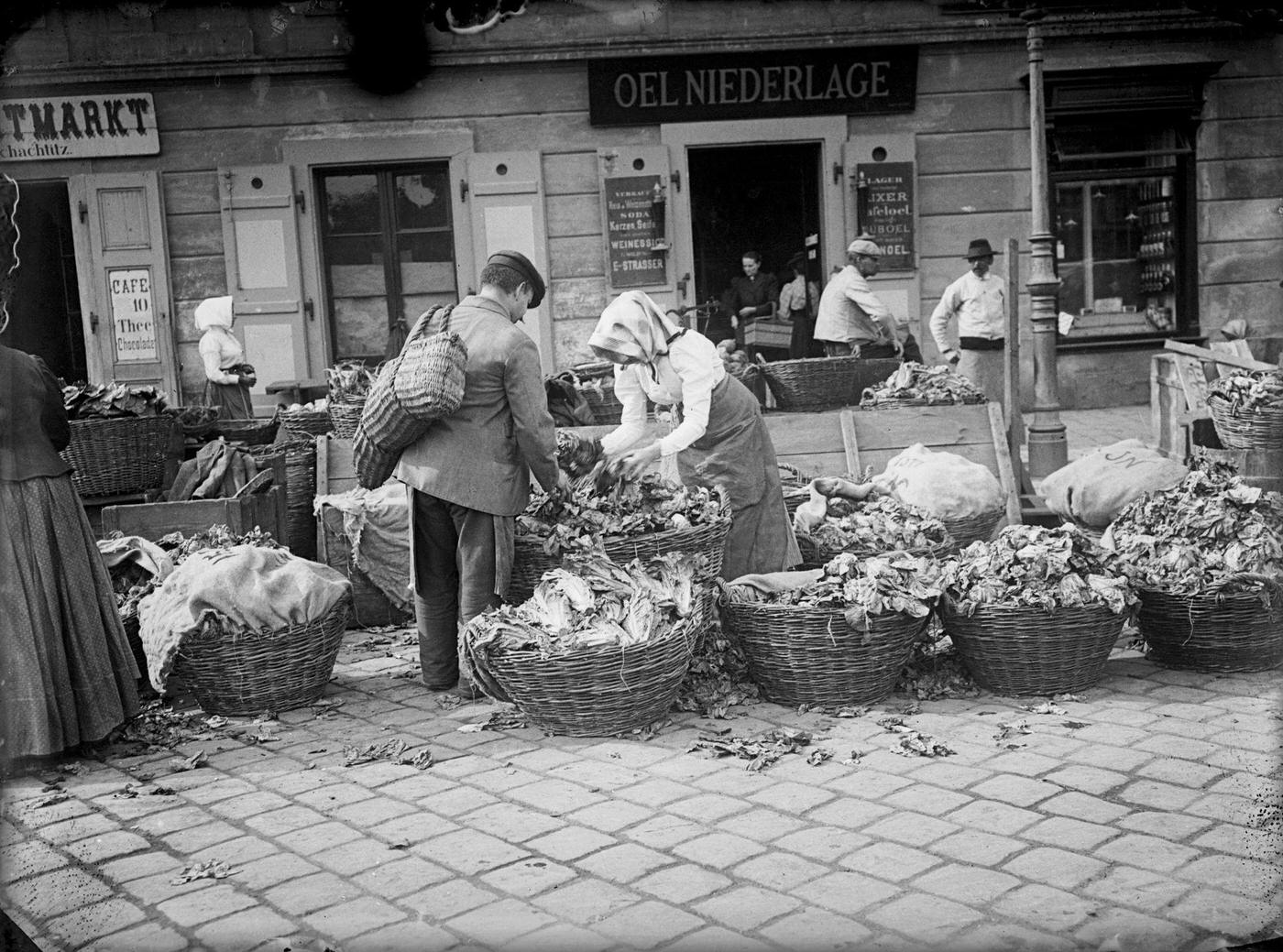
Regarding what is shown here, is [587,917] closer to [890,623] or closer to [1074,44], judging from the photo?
[890,623]

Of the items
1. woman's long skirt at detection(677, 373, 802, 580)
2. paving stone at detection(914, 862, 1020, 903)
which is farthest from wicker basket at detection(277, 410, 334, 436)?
paving stone at detection(914, 862, 1020, 903)

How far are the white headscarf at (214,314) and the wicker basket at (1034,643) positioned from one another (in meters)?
7.31

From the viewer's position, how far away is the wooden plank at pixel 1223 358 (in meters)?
8.05

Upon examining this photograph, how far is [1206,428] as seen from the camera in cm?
838

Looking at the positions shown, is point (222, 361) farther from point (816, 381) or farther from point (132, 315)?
point (816, 381)

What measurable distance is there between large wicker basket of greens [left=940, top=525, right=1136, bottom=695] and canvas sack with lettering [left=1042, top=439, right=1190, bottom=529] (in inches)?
107

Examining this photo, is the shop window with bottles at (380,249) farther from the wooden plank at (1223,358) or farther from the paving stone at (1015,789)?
the paving stone at (1015,789)

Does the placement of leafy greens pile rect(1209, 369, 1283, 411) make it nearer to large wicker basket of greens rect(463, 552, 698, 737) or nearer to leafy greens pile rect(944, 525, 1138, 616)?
leafy greens pile rect(944, 525, 1138, 616)

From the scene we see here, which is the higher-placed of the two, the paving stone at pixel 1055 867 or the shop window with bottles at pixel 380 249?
the shop window with bottles at pixel 380 249

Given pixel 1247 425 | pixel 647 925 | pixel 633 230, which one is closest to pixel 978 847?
pixel 647 925

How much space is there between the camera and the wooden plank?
8.05 m

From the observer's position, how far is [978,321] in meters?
11.1

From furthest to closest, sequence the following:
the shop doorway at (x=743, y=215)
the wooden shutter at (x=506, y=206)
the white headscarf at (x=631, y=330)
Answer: the shop doorway at (x=743, y=215), the wooden shutter at (x=506, y=206), the white headscarf at (x=631, y=330)

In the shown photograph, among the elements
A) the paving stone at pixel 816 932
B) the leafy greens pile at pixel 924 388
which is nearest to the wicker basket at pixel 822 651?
the paving stone at pixel 816 932
